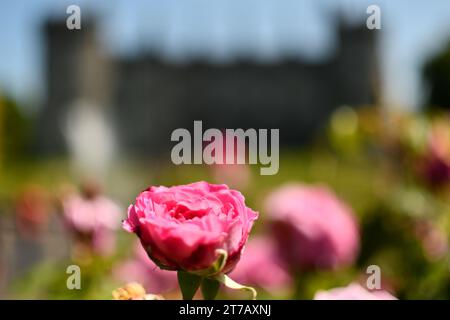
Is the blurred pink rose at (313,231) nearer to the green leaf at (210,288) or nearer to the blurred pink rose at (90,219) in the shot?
the blurred pink rose at (90,219)

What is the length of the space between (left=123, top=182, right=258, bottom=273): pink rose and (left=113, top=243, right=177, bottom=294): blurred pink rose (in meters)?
0.53

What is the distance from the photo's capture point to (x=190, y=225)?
0.49 m

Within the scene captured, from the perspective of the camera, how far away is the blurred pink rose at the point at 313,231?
1.07m

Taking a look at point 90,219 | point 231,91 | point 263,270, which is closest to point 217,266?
point 90,219

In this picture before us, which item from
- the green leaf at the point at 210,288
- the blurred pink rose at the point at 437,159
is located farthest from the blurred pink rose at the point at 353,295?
the blurred pink rose at the point at 437,159

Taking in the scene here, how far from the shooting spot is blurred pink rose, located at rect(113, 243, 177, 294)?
41.4 inches

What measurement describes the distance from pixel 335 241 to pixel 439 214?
30 centimetres

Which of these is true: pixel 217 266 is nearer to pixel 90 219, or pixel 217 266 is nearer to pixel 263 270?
pixel 90 219

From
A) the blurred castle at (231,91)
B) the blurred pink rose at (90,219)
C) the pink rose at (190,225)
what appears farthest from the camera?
the blurred castle at (231,91)

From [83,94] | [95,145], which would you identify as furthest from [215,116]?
[95,145]

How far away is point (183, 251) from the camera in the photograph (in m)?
0.49

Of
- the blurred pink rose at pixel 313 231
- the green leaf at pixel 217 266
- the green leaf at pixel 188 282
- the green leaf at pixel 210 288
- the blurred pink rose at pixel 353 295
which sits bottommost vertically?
the blurred pink rose at pixel 313 231

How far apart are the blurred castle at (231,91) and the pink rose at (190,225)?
27.8m

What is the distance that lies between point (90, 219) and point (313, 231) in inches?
13.4
